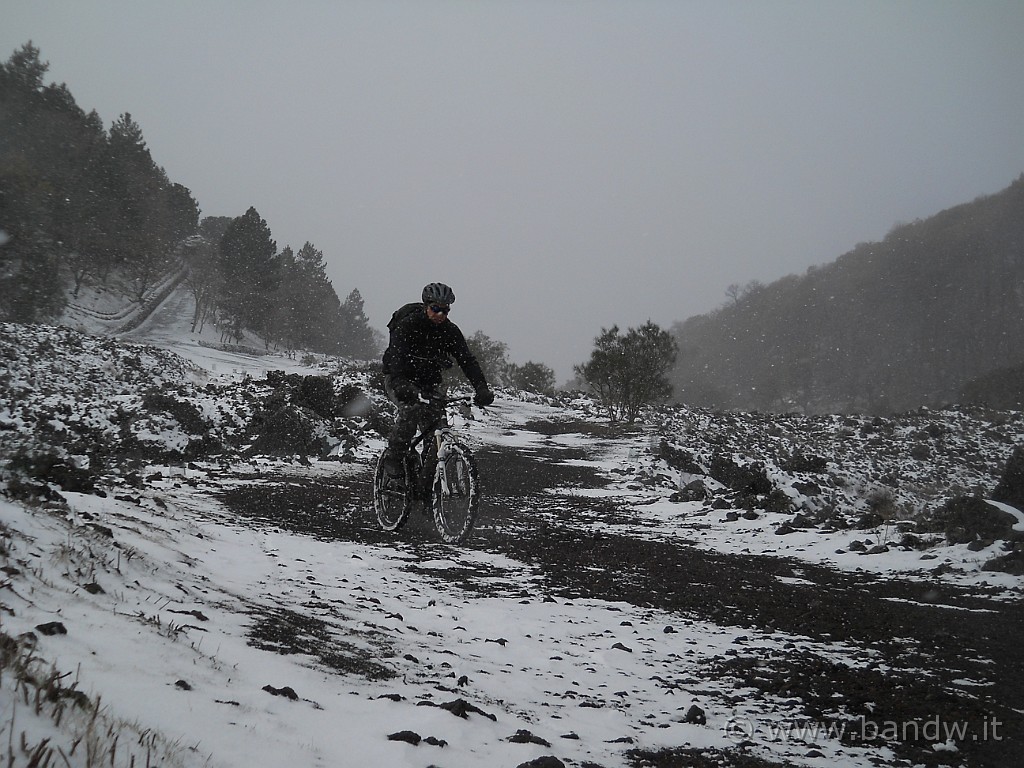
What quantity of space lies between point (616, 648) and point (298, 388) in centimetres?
1612

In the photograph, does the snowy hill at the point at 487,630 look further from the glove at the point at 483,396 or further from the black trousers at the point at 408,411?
the glove at the point at 483,396

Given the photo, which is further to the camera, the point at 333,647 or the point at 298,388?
the point at 298,388

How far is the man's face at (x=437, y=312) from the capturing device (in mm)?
5660

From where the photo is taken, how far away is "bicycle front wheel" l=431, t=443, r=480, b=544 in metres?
5.91

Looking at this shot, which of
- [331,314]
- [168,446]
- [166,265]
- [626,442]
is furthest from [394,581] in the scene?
[331,314]

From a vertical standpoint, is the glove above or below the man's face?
below

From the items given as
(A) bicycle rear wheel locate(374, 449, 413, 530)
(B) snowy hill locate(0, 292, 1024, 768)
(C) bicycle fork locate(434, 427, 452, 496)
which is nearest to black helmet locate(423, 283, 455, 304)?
(C) bicycle fork locate(434, 427, 452, 496)

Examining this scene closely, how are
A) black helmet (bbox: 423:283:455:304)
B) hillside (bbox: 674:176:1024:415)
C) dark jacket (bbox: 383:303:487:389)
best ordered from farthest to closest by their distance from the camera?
hillside (bbox: 674:176:1024:415), dark jacket (bbox: 383:303:487:389), black helmet (bbox: 423:283:455:304)

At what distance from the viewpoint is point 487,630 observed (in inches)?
137

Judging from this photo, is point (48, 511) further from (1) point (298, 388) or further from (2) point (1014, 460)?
(1) point (298, 388)

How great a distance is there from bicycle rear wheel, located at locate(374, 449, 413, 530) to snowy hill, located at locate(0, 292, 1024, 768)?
31 centimetres

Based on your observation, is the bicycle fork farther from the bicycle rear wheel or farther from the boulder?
the boulder

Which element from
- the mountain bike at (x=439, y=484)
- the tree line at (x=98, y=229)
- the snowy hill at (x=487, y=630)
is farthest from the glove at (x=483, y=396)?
the tree line at (x=98, y=229)

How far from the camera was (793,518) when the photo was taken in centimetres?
759
